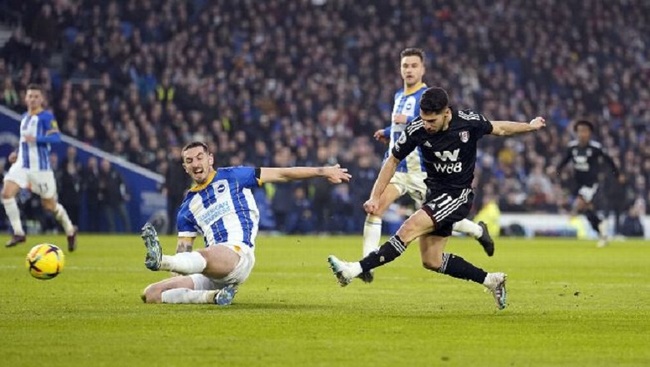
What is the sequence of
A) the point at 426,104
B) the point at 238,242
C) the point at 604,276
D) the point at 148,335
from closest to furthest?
the point at 148,335 → the point at 426,104 → the point at 238,242 → the point at 604,276

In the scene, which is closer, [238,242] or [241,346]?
[241,346]

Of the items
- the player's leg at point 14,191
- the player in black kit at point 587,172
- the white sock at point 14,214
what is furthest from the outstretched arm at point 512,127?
the player in black kit at point 587,172

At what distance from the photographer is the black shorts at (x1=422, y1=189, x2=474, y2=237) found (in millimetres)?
11383

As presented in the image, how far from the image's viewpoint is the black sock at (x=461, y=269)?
11.7m

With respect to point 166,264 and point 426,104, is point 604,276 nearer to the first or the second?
point 426,104

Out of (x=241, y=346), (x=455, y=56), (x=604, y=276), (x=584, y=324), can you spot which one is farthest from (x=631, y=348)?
(x=455, y=56)

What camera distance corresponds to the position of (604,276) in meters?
17.0

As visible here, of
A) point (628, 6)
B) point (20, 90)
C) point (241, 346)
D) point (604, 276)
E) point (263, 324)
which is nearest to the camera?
point (241, 346)

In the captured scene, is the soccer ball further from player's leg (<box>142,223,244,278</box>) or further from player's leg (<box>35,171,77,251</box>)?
player's leg (<box>35,171,77,251</box>)

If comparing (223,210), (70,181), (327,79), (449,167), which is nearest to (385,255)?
(449,167)

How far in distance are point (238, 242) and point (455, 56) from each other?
29.7 meters

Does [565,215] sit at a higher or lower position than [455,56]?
lower

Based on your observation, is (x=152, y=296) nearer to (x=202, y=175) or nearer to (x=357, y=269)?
(x=202, y=175)

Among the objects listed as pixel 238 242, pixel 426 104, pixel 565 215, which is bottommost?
pixel 565 215
